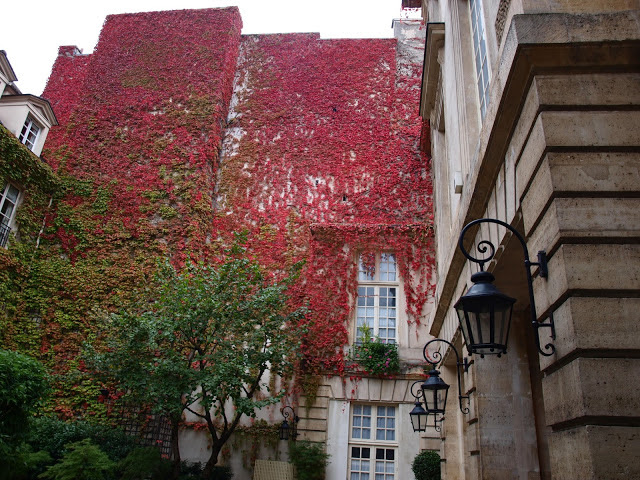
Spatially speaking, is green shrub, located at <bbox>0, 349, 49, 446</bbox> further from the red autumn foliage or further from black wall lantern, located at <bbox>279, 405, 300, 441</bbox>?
the red autumn foliage

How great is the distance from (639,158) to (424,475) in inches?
389

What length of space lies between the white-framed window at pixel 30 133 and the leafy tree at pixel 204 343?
23.8ft

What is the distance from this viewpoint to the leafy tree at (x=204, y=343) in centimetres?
1063

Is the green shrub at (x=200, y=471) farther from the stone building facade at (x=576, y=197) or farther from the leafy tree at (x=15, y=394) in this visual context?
the stone building facade at (x=576, y=197)

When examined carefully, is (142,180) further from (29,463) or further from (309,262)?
(29,463)

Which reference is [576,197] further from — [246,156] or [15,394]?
[246,156]

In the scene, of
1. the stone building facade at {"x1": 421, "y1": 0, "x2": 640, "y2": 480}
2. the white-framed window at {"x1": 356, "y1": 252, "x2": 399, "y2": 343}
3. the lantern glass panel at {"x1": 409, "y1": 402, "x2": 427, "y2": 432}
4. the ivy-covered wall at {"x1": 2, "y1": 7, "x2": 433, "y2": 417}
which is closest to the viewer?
the stone building facade at {"x1": 421, "y1": 0, "x2": 640, "y2": 480}

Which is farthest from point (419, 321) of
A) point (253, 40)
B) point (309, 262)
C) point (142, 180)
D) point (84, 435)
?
point (253, 40)

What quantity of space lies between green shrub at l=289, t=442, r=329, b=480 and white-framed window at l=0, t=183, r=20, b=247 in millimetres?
9883

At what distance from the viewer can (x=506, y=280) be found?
5426 millimetres

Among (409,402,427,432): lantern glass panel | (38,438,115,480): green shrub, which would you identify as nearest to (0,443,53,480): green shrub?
(38,438,115,480): green shrub

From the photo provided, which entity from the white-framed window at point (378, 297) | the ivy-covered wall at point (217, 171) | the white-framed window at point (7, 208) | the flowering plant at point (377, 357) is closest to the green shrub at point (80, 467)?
the ivy-covered wall at point (217, 171)

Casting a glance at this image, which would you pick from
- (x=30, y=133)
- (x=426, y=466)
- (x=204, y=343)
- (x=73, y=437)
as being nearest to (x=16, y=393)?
(x=204, y=343)

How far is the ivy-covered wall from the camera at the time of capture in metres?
14.7
